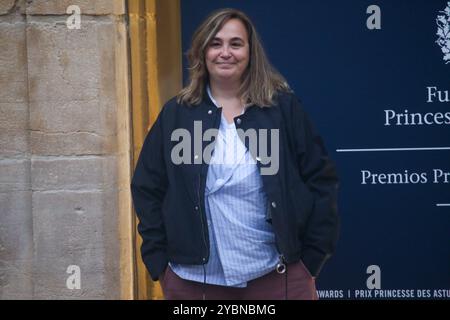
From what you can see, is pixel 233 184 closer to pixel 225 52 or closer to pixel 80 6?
pixel 225 52

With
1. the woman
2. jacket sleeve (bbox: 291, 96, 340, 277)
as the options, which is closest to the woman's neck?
the woman

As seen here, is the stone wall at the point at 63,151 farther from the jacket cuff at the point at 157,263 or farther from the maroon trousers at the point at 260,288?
the maroon trousers at the point at 260,288

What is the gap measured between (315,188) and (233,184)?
41 centimetres

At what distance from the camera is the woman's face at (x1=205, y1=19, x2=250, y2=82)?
3.66 meters

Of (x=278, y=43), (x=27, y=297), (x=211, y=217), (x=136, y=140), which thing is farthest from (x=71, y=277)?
(x=278, y=43)

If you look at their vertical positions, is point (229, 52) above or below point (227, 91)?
above

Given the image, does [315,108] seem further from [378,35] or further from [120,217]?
[120,217]

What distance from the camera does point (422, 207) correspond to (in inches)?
189

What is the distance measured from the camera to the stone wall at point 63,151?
460cm

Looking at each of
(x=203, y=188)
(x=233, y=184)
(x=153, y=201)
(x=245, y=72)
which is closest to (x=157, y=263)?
(x=153, y=201)

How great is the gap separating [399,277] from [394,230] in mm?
293

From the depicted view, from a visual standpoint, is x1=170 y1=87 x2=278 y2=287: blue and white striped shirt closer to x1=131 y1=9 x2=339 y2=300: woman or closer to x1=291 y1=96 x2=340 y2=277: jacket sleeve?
x1=131 y1=9 x2=339 y2=300: woman

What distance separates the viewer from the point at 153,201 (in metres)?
3.67

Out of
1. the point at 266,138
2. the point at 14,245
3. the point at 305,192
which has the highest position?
the point at 266,138
